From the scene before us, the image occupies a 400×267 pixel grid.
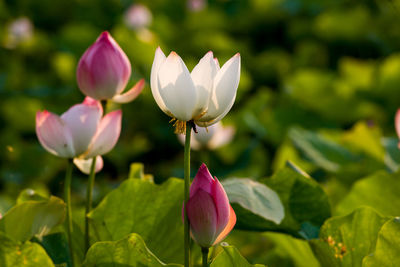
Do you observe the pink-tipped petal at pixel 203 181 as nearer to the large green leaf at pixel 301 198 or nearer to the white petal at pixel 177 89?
the white petal at pixel 177 89

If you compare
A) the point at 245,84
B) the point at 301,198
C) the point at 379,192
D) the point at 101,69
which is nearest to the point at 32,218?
the point at 101,69

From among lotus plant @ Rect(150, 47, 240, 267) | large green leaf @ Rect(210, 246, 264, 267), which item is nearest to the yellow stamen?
lotus plant @ Rect(150, 47, 240, 267)

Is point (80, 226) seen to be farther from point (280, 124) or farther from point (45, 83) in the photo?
point (45, 83)

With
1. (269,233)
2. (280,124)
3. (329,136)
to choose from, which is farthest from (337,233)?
(280,124)

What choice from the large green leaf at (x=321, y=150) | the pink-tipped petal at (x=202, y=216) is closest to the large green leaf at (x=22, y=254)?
the pink-tipped petal at (x=202, y=216)

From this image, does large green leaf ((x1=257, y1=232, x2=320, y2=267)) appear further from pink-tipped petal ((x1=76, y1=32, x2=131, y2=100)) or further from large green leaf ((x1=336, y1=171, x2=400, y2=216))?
pink-tipped petal ((x1=76, y1=32, x2=131, y2=100))
